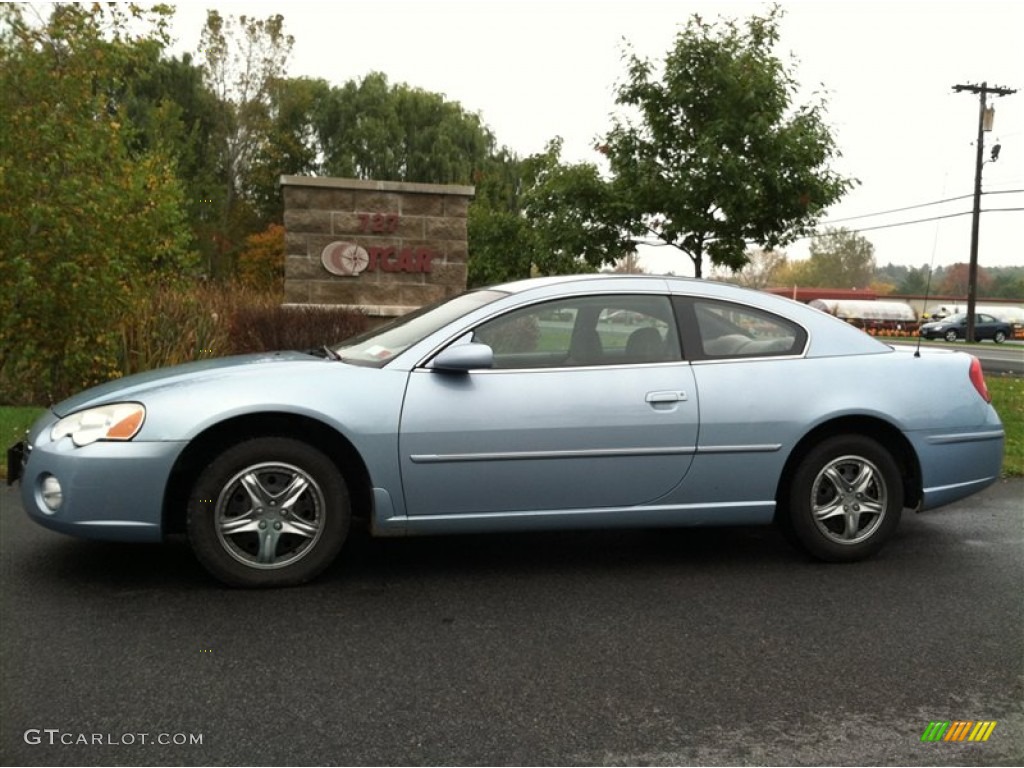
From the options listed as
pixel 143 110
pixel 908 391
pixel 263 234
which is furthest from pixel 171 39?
pixel 263 234

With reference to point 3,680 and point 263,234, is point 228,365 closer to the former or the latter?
point 3,680

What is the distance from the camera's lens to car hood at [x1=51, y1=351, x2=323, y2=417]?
454 centimetres

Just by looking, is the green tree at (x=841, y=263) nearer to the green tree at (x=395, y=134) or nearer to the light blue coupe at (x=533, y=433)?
the green tree at (x=395, y=134)

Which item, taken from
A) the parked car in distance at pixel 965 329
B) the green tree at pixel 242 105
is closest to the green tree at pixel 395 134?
the green tree at pixel 242 105

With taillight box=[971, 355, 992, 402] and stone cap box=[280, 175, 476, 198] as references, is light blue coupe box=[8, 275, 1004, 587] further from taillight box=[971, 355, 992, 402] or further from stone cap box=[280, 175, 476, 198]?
stone cap box=[280, 175, 476, 198]

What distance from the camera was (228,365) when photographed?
193 inches

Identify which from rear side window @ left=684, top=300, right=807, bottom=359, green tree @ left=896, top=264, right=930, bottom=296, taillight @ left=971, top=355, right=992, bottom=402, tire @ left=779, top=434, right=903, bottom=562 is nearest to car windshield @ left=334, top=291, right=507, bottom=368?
rear side window @ left=684, top=300, right=807, bottom=359

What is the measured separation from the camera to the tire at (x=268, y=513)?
173 inches

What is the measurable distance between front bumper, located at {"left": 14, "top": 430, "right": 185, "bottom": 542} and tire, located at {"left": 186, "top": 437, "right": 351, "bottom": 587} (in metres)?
0.17

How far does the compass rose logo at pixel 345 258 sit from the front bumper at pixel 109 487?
11.0m

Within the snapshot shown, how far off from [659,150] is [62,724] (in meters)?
12.7

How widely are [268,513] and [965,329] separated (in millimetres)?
53623

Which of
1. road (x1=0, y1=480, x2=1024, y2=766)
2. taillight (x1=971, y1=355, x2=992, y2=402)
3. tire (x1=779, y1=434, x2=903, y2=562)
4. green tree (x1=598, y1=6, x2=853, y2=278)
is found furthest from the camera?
green tree (x1=598, y1=6, x2=853, y2=278)

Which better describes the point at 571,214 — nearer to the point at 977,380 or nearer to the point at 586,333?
the point at 977,380
